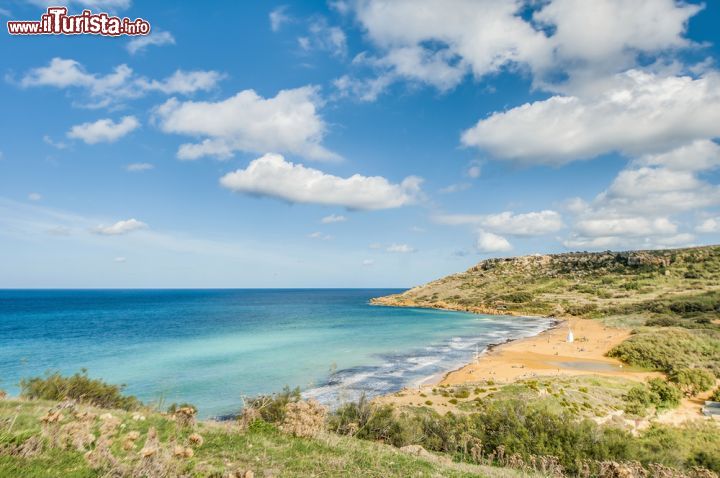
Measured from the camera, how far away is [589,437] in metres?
11.9

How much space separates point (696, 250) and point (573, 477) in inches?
5018

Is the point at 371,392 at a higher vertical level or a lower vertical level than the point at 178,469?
lower

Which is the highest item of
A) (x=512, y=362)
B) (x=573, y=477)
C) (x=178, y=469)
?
(x=178, y=469)

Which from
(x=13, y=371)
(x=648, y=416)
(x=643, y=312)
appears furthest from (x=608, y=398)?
(x=643, y=312)

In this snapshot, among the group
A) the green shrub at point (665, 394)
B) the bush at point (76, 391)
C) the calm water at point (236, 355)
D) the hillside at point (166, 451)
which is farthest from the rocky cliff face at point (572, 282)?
the bush at point (76, 391)

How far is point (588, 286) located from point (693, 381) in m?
81.4

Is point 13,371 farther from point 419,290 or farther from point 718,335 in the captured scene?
point 419,290

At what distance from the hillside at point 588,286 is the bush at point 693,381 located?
3446 centimetres

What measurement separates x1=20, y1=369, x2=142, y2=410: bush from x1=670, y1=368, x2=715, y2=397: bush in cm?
3163

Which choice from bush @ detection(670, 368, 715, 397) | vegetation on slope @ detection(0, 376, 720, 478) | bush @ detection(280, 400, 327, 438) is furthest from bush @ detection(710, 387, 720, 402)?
bush @ detection(280, 400, 327, 438)

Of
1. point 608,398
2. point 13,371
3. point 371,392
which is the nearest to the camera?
point 608,398

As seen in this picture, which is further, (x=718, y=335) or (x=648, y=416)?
(x=718, y=335)

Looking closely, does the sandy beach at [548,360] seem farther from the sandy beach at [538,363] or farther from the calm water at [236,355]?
the calm water at [236,355]

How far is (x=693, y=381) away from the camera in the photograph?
25.2 m
